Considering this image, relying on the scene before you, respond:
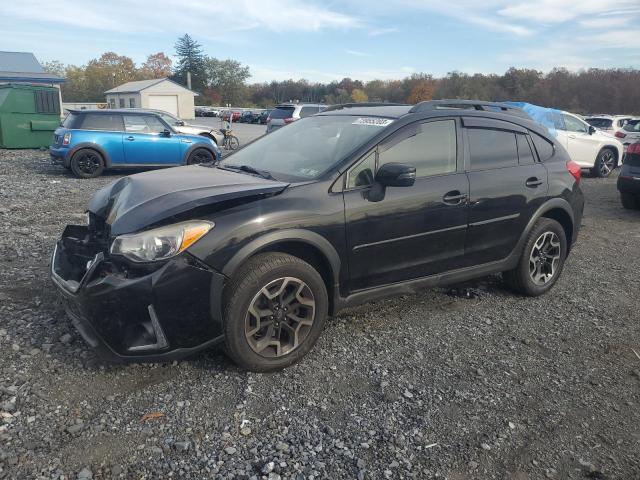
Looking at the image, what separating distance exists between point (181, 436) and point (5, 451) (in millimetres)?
834

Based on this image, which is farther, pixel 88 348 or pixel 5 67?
pixel 5 67

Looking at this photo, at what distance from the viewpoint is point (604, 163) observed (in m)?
14.2

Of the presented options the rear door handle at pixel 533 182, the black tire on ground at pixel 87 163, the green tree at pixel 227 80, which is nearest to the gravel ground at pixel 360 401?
the rear door handle at pixel 533 182

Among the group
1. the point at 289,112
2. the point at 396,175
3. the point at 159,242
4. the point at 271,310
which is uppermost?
the point at 289,112

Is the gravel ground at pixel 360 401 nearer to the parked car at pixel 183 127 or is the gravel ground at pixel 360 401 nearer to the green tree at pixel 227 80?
the parked car at pixel 183 127

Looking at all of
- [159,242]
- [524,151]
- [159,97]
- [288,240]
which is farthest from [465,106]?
[159,97]

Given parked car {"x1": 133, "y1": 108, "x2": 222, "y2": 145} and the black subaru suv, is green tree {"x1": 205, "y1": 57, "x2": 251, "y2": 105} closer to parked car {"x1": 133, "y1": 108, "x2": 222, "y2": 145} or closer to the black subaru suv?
parked car {"x1": 133, "y1": 108, "x2": 222, "y2": 145}

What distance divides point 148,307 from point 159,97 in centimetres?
5214

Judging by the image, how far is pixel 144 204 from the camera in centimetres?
330

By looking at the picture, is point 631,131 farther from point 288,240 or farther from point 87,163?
point 288,240

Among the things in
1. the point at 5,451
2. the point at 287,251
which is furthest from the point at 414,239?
the point at 5,451

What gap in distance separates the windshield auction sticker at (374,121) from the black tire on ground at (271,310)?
1318mm

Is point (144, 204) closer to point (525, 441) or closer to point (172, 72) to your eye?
point (525, 441)

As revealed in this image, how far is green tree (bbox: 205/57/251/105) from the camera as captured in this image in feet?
307
